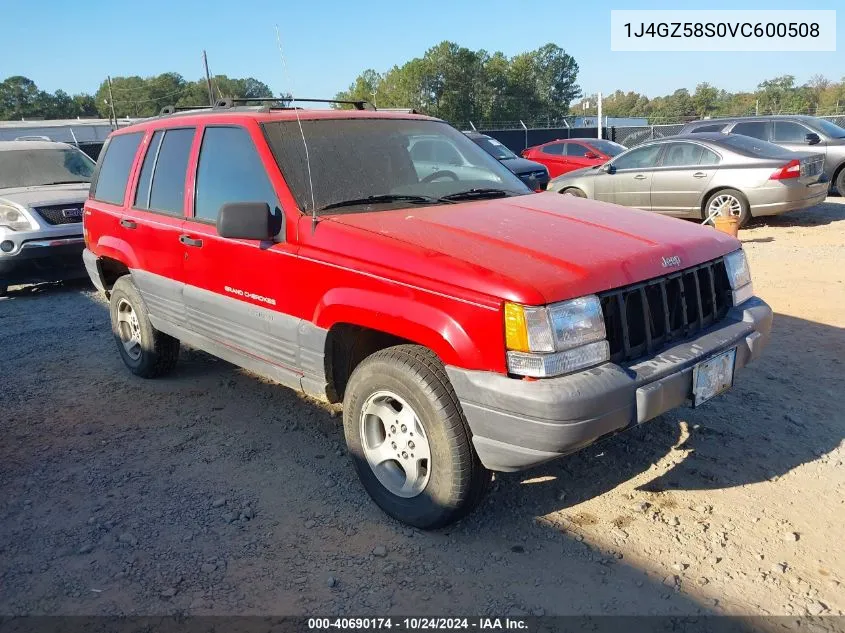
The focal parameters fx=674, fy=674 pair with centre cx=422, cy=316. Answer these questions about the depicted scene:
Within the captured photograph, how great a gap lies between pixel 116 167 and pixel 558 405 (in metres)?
4.22

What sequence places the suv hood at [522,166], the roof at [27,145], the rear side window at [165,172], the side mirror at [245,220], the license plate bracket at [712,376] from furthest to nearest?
the suv hood at [522,166]
the roof at [27,145]
the rear side window at [165,172]
the side mirror at [245,220]
the license plate bracket at [712,376]

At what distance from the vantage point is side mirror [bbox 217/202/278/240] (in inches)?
129

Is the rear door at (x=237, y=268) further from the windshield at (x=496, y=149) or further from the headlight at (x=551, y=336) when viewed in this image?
the windshield at (x=496, y=149)

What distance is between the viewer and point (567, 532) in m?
3.08

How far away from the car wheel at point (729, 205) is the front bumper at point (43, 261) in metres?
8.88

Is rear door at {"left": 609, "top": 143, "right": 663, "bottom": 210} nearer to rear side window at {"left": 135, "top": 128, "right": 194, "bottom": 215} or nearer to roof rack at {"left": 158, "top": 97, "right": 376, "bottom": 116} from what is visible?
roof rack at {"left": 158, "top": 97, "right": 376, "bottom": 116}

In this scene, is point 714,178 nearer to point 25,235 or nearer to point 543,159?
point 543,159

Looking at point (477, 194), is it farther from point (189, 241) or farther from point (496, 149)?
point (496, 149)

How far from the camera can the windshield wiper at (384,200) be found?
3496 mm

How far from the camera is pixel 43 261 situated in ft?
27.8

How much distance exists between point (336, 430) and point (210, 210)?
154 cm

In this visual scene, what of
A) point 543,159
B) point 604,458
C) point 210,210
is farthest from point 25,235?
point 543,159

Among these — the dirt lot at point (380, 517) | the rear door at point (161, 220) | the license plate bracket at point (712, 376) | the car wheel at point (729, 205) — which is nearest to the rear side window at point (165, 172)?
the rear door at point (161, 220)

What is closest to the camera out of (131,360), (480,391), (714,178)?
(480,391)
